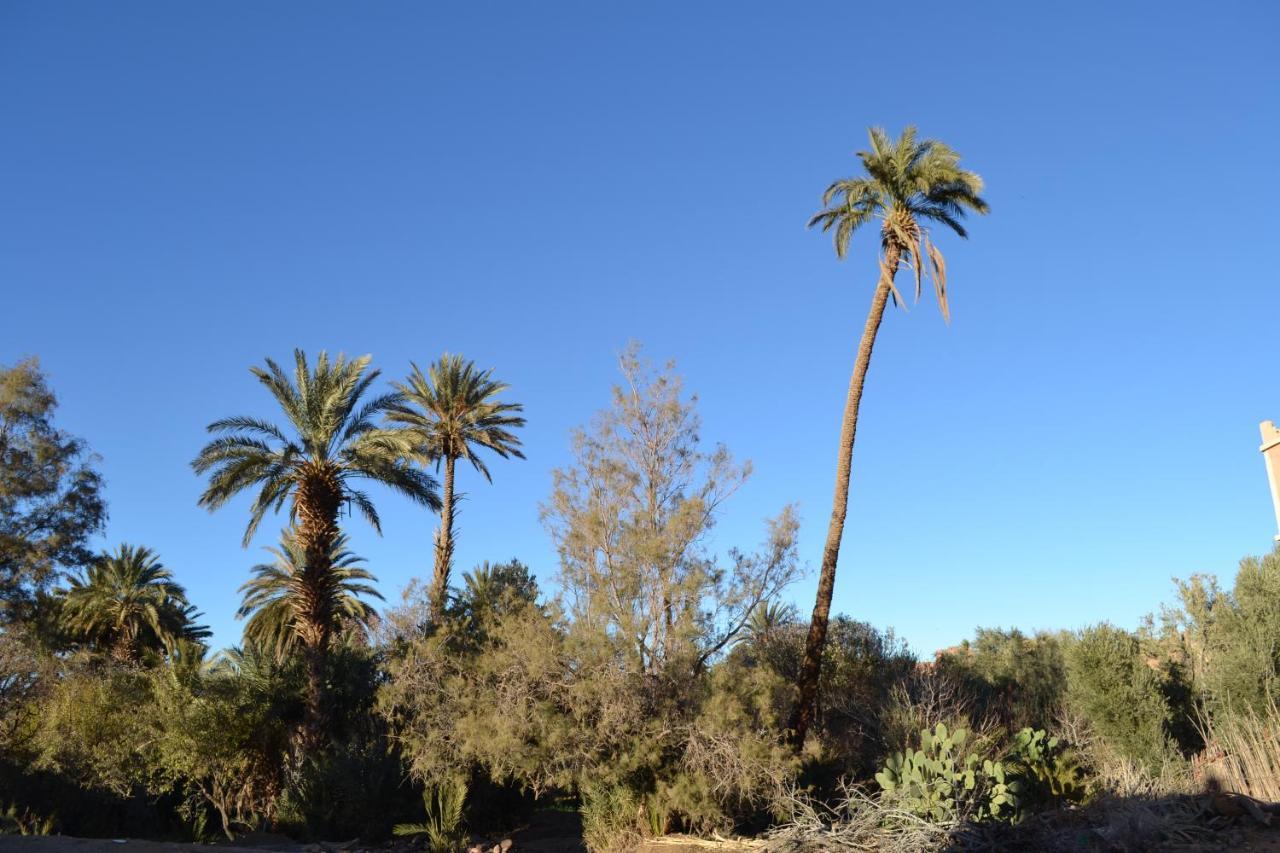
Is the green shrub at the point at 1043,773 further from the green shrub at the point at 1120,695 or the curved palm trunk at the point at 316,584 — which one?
the curved palm trunk at the point at 316,584

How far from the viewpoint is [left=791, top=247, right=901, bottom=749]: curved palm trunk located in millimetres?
19734

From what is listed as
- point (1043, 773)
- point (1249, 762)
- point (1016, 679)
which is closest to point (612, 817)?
Answer: point (1043, 773)

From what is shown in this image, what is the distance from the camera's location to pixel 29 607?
29.0 metres

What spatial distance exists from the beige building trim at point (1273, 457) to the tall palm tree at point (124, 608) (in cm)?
4039

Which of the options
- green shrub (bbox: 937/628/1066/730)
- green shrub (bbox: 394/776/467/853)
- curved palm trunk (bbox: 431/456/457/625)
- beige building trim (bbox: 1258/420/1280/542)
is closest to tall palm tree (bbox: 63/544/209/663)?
curved palm trunk (bbox: 431/456/457/625)

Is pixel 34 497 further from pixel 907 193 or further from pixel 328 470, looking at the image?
pixel 907 193

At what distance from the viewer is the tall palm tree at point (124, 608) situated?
37281mm

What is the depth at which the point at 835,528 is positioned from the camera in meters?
21.4

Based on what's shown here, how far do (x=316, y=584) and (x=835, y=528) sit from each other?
13.8 meters

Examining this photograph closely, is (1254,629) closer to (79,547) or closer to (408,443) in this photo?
(408,443)

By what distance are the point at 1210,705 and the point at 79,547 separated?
31.5m

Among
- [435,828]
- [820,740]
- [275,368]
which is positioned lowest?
[435,828]

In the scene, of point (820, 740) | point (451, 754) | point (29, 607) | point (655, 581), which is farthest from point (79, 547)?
point (820, 740)

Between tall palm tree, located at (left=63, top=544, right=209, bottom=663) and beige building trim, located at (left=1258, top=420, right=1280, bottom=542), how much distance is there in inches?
1590
